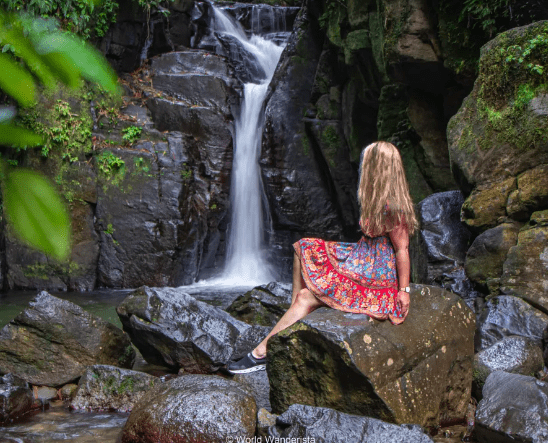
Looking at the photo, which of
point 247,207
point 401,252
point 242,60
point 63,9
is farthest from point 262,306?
point 242,60

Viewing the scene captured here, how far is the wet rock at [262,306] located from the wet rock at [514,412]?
374cm

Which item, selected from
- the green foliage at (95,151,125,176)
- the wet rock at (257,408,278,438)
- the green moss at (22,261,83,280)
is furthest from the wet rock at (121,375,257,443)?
the green foliage at (95,151,125,176)

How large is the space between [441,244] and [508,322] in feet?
6.70

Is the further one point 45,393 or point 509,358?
point 45,393

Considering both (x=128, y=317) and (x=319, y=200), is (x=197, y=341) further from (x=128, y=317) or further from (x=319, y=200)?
(x=319, y=200)

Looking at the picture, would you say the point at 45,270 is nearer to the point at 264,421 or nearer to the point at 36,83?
the point at 264,421

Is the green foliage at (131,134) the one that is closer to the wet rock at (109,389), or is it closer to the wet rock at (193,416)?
the wet rock at (109,389)

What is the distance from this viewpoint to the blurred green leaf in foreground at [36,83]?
0.60 m

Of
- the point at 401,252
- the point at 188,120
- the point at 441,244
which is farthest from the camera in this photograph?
the point at 188,120

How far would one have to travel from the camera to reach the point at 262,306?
6938 millimetres

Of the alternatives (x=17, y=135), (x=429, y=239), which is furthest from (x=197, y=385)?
(x=429, y=239)

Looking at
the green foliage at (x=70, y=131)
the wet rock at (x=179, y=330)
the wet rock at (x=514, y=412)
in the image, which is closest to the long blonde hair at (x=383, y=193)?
the wet rock at (x=514, y=412)

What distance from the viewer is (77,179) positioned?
10.9m

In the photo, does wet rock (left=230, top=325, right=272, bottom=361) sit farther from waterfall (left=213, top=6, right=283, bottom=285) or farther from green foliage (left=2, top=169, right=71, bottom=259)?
waterfall (left=213, top=6, right=283, bottom=285)
